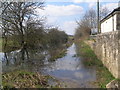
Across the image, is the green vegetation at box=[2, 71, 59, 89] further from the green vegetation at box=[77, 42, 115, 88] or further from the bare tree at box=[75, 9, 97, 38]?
the bare tree at box=[75, 9, 97, 38]

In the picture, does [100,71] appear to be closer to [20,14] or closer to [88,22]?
[20,14]

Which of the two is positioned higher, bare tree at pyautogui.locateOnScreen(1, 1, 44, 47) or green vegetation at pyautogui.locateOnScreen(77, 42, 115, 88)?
bare tree at pyautogui.locateOnScreen(1, 1, 44, 47)

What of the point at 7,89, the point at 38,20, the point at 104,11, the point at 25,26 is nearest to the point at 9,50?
the point at 25,26

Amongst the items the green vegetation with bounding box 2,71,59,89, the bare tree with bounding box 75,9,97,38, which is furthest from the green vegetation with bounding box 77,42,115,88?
the bare tree with bounding box 75,9,97,38

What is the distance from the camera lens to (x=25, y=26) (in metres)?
20.5

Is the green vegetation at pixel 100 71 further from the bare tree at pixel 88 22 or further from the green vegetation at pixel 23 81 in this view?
the bare tree at pixel 88 22

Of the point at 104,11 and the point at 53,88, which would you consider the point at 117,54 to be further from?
the point at 104,11

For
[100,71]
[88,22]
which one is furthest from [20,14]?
[88,22]

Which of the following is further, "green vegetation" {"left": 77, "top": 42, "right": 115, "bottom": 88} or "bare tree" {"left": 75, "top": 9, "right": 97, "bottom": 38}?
"bare tree" {"left": 75, "top": 9, "right": 97, "bottom": 38}

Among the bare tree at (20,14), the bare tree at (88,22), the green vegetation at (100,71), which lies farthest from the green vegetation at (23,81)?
the bare tree at (88,22)

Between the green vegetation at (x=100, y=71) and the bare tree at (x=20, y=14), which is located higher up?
the bare tree at (x=20, y=14)

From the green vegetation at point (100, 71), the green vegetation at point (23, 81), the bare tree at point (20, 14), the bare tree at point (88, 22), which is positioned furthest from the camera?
the bare tree at point (88, 22)

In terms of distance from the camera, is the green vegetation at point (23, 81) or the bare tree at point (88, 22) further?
the bare tree at point (88, 22)

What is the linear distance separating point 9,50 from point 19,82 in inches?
531
